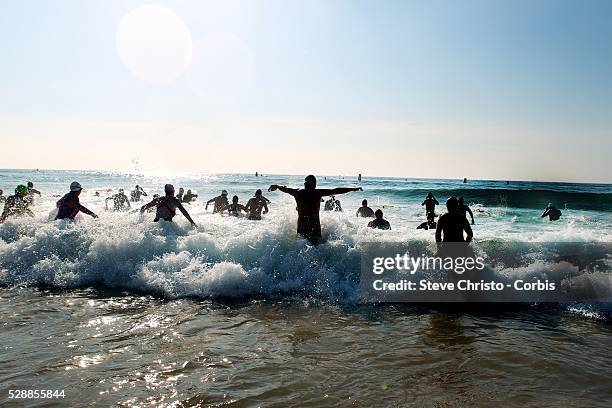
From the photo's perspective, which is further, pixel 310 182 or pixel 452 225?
pixel 310 182

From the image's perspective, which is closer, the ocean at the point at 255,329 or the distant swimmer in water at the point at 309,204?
the ocean at the point at 255,329

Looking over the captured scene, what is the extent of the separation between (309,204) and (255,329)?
12.0 feet

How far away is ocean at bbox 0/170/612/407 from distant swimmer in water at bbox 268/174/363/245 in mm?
287

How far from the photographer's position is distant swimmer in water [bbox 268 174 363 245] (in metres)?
8.68

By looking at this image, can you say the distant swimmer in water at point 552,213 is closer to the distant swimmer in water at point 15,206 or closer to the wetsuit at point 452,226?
the wetsuit at point 452,226

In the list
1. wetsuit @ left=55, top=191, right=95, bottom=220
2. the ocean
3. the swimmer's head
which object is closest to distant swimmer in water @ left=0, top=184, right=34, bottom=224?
the ocean

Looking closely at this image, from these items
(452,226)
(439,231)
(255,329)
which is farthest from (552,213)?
(255,329)

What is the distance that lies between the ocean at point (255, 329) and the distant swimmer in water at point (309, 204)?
287 millimetres

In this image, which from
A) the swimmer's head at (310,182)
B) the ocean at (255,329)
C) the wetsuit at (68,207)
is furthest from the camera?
the wetsuit at (68,207)

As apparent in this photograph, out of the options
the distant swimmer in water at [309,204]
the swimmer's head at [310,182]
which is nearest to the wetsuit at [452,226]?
the distant swimmer in water at [309,204]

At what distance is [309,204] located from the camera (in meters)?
8.76

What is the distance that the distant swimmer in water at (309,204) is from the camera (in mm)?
8680

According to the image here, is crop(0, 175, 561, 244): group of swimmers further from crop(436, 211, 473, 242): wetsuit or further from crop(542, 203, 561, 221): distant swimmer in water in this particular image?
crop(542, 203, 561, 221): distant swimmer in water

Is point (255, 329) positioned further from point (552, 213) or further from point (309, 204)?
point (552, 213)
